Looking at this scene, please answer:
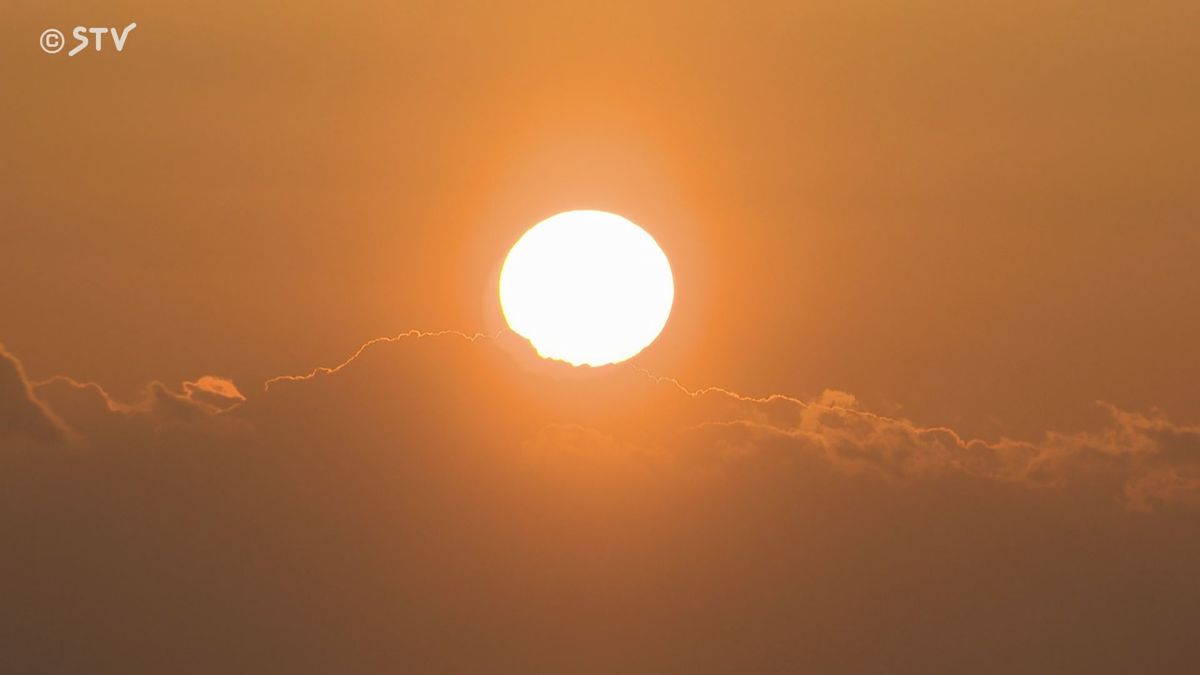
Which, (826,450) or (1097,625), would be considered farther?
(826,450)

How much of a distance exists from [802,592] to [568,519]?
13.9 m

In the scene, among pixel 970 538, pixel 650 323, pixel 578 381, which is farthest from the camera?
pixel 970 538

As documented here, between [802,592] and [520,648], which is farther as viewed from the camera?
[802,592]

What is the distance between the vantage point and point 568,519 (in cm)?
3072

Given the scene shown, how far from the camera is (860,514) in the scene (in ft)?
125

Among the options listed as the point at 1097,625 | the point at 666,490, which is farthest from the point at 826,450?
the point at 1097,625

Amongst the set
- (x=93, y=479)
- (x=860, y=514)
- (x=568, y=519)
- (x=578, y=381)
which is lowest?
(x=93, y=479)

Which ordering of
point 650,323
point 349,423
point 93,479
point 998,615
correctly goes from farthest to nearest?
1. point 349,423
2. point 998,615
3. point 93,479
4. point 650,323

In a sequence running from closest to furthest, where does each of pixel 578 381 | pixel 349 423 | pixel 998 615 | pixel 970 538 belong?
1. pixel 578 381
2. pixel 970 538
3. pixel 998 615
4. pixel 349 423

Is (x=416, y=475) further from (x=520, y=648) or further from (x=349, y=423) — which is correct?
(x=520, y=648)

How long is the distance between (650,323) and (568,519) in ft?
24.4

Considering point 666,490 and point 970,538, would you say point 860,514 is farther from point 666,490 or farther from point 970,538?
point 666,490

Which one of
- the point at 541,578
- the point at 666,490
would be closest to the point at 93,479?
the point at 541,578

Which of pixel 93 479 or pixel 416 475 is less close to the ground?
pixel 416 475
